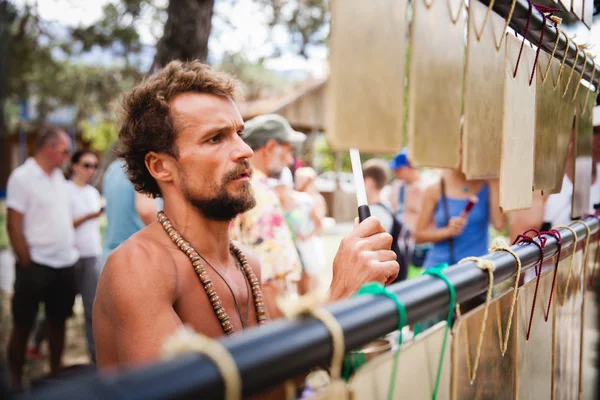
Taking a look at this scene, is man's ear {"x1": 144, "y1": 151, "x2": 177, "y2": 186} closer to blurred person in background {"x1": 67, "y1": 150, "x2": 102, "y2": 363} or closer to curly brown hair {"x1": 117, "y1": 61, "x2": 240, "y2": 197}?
curly brown hair {"x1": 117, "y1": 61, "x2": 240, "y2": 197}

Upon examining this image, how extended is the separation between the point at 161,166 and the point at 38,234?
3105mm

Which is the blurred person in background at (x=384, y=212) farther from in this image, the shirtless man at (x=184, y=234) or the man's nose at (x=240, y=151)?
the man's nose at (x=240, y=151)

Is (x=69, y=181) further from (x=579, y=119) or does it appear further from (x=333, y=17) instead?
(x=333, y=17)

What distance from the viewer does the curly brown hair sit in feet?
5.51

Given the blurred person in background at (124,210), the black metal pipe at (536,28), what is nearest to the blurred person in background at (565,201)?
the black metal pipe at (536,28)

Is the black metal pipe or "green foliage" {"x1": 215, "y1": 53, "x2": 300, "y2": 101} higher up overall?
"green foliage" {"x1": 215, "y1": 53, "x2": 300, "y2": 101}

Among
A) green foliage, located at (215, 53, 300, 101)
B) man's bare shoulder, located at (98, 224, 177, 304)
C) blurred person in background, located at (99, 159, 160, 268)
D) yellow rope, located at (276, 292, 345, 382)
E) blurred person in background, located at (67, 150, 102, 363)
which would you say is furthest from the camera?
green foliage, located at (215, 53, 300, 101)

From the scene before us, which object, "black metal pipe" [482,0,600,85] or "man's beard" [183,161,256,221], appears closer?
"black metal pipe" [482,0,600,85]

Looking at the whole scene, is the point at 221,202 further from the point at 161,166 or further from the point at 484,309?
the point at 484,309

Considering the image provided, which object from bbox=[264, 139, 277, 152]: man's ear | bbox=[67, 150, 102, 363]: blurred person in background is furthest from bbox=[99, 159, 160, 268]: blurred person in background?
bbox=[67, 150, 102, 363]: blurred person in background

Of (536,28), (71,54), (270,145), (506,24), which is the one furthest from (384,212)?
(71,54)

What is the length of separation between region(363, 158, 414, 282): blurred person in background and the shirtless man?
90.2 inches

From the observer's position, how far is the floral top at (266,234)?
130 inches

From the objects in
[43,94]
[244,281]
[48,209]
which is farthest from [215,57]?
[244,281]
